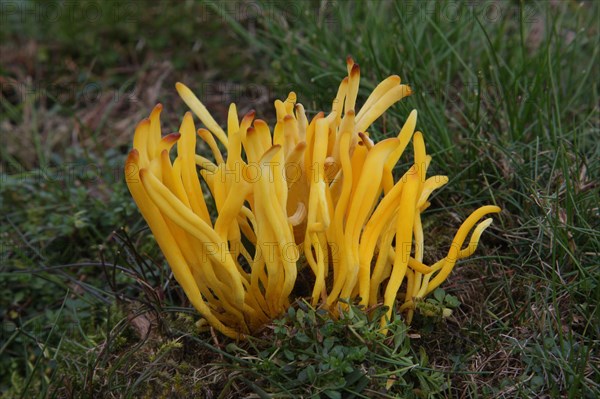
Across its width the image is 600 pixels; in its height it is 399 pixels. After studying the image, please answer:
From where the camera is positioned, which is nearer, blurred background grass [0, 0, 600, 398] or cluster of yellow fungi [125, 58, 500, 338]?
cluster of yellow fungi [125, 58, 500, 338]

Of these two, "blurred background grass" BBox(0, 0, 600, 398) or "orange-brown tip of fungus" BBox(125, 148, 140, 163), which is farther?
"blurred background grass" BBox(0, 0, 600, 398)

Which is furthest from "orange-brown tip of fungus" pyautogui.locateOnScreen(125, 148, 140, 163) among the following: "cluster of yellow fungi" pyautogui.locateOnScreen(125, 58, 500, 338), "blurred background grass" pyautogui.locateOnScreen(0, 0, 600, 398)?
"blurred background grass" pyautogui.locateOnScreen(0, 0, 600, 398)

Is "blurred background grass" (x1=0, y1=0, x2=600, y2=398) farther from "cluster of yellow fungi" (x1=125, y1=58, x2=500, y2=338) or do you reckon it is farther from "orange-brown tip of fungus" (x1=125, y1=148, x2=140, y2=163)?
"orange-brown tip of fungus" (x1=125, y1=148, x2=140, y2=163)

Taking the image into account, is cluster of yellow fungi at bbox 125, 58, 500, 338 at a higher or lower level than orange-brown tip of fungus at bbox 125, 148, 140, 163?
lower

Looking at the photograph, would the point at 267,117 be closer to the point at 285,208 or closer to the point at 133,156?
the point at 285,208

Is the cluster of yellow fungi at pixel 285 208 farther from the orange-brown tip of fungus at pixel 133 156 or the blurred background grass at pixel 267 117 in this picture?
the blurred background grass at pixel 267 117

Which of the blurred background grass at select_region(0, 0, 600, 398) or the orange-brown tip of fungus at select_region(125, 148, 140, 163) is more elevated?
the orange-brown tip of fungus at select_region(125, 148, 140, 163)

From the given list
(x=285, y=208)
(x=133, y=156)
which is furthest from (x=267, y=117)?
(x=133, y=156)
